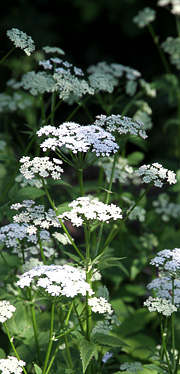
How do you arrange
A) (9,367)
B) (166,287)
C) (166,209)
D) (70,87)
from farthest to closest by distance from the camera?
(166,209), (70,87), (166,287), (9,367)

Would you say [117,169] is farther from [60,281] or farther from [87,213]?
[60,281]

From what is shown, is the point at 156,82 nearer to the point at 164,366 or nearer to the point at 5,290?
the point at 5,290

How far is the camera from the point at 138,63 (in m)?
9.67

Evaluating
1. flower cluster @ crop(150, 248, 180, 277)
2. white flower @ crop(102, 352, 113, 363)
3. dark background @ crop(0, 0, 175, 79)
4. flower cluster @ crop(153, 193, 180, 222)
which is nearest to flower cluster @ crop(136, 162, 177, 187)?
flower cluster @ crop(150, 248, 180, 277)

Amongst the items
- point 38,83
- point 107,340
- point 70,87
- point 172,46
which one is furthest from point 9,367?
point 172,46

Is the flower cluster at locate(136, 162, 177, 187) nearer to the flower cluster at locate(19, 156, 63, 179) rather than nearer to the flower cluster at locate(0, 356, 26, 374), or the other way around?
the flower cluster at locate(19, 156, 63, 179)

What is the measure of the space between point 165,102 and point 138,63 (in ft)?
4.03

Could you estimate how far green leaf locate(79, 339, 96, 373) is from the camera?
273cm

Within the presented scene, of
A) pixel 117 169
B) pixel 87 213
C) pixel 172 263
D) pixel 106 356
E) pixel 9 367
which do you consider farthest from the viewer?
pixel 117 169

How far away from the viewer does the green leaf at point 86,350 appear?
273cm

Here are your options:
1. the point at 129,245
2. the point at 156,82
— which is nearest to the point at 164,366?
the point at 129,245

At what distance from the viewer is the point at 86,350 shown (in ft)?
9.27

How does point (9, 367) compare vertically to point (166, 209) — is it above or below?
below

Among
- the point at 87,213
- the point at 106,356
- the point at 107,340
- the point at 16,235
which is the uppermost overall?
the point at 87,213
